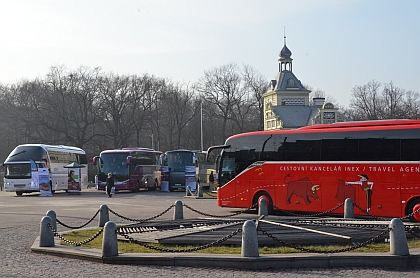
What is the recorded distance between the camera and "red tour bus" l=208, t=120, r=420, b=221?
1956 centimetres

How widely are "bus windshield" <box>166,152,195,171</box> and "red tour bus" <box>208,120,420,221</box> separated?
22301 mm

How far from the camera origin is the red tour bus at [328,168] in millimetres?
19562

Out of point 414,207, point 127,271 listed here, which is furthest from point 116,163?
point 127,271

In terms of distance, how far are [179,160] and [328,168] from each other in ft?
89.5

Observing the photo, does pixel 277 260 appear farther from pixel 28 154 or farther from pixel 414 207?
pixel 28 154

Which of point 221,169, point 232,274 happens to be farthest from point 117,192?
point 232,274

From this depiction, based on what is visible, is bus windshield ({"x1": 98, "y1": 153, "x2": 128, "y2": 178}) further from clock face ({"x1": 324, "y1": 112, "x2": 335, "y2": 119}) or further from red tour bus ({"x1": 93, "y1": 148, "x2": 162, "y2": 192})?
clock face ({"x1": 324, "y1": 112, "x2": 335, "y2": 119})

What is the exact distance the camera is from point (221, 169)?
2530 cm

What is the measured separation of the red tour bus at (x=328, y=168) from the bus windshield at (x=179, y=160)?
22.3m

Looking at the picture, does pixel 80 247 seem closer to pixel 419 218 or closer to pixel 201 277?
pixel 201 277

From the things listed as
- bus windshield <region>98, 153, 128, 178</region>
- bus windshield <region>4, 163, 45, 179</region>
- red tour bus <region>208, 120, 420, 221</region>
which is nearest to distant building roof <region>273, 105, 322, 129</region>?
bus windshield <region>98, 153, 128, 178</region>

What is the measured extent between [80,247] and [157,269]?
123 inches

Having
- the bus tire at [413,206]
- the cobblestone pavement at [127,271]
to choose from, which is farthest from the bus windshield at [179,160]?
the cobblestone pavement at [127,271]

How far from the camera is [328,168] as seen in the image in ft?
70.4
